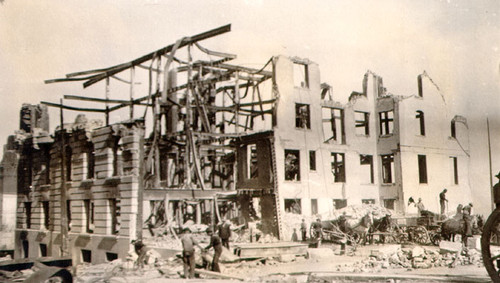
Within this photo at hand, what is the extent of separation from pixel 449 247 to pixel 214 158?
1450 cm

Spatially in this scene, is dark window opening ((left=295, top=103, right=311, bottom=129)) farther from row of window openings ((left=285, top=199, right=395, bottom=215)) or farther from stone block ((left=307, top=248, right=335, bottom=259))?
stone block ((left=307, top=248, right=335, bottom=259))

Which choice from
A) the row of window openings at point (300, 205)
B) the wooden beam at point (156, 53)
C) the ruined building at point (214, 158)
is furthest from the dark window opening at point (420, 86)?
the wooden beam at point (156, 53)

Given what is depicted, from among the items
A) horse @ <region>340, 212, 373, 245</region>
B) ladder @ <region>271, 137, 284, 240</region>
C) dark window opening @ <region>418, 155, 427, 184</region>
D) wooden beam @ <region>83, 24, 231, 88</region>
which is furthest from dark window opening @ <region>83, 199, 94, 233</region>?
dark window opening @ <region>418, 155, 427, 184</region>

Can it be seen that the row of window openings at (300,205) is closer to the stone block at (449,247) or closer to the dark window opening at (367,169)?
the dark window opening at (367,169)

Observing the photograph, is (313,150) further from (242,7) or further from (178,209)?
(242,7)

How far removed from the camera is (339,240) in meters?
22.0

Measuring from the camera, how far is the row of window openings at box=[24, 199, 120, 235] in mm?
23406

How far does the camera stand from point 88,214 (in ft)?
83.4

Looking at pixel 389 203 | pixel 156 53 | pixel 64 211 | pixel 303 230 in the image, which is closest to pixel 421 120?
pixel 389 203

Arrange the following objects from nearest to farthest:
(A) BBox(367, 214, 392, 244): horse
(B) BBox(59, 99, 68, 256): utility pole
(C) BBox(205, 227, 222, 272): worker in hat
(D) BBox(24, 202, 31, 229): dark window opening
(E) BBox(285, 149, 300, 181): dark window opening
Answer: (C) BBox(205, 227, 222, 272): worker in hat, (A) BBox(367, 214, 392, 244): horse, (B) BBox(59, 99, 68, 256): utility pole, (E) BBox(285, 149, 300, 181): dark window opening, (D) BBox(24, 202, 31, 229): dark window opening

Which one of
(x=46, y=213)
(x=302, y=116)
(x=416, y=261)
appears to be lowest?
(x=416, y=261)

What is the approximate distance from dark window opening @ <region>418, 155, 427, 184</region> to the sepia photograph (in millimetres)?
189

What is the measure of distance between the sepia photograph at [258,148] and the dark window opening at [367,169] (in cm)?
19

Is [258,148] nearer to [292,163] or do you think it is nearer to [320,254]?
[292,163]
